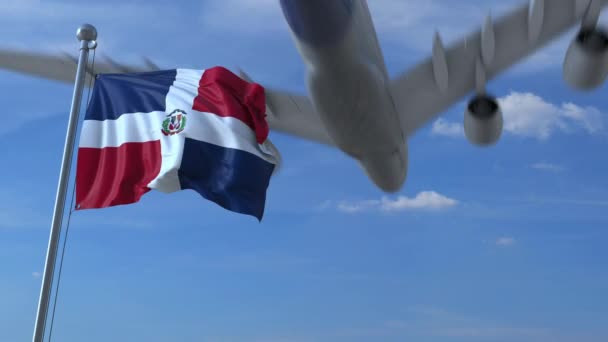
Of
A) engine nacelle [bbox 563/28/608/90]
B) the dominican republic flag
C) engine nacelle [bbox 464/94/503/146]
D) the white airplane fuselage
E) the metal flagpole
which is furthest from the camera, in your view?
engine nacelle [bbox 464/94/503/146]

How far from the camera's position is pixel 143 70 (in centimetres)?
1358

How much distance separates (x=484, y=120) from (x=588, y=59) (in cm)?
380

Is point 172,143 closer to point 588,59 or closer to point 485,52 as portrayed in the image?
point 588,59

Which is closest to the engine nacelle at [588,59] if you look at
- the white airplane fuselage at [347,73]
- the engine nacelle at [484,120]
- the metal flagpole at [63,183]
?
the engine nacelle at [484,120]

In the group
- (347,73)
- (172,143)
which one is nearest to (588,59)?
(347,73)

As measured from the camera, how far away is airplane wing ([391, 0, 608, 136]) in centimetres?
1404

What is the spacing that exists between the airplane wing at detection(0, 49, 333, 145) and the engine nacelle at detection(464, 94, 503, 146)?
572cm

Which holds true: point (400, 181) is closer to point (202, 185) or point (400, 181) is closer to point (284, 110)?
point (284, 110)

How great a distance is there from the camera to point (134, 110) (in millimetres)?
8984

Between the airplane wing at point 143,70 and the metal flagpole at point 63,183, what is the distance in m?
0.83

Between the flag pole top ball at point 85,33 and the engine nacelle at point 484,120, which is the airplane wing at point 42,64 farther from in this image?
the engine nacelle at point 484,120

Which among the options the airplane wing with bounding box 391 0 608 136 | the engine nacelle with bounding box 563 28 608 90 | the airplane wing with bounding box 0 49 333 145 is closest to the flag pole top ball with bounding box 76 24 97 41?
the airplane wing with bounding box 0 49 333 145

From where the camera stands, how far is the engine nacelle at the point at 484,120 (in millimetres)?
16000

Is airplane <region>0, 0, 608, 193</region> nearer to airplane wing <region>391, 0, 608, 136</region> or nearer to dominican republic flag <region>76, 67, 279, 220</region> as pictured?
airplane wing <region>391, 0, 608, 136</region>
